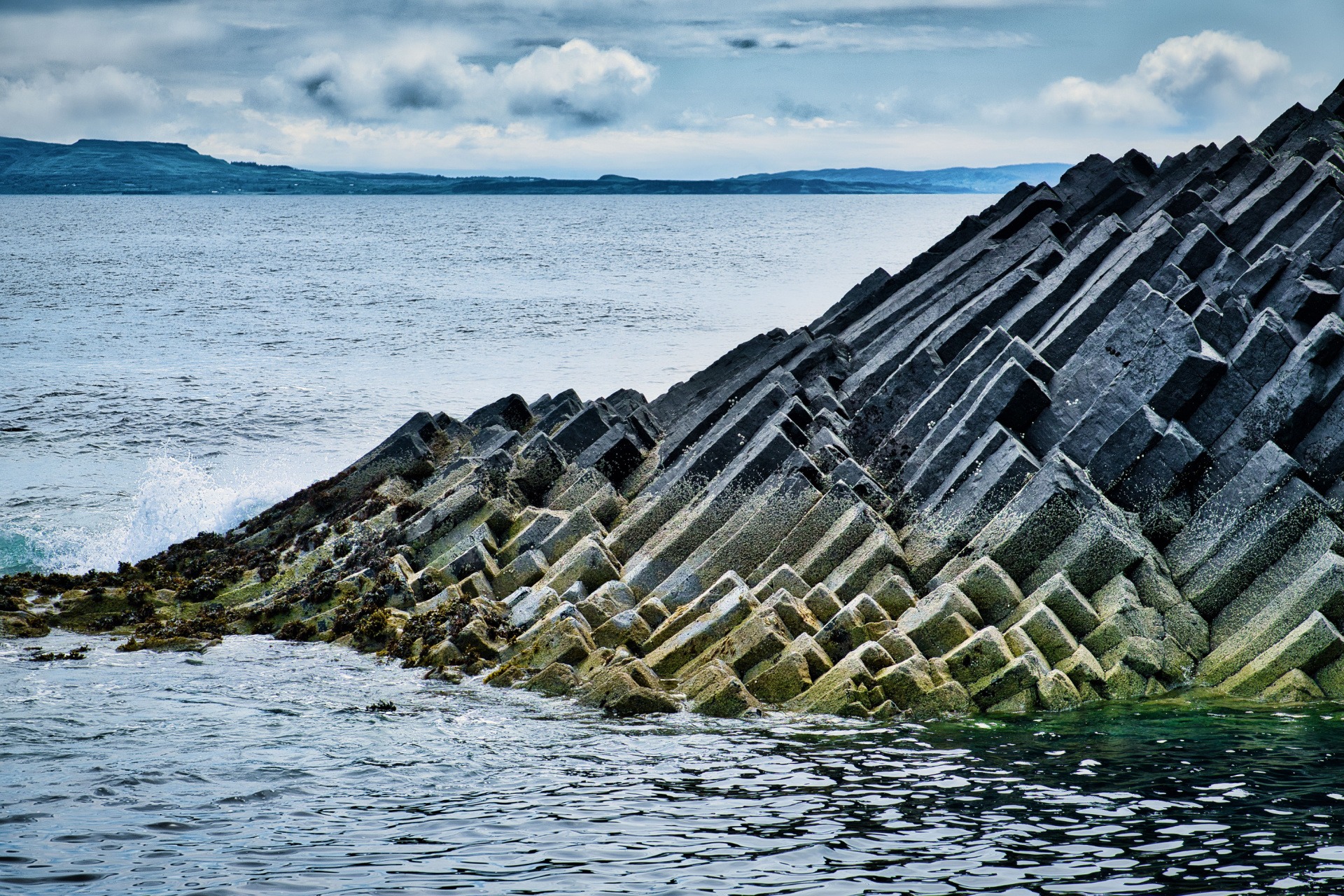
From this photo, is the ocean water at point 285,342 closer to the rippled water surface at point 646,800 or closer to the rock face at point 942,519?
the rock face at point 942,519

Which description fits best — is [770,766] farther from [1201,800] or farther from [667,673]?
[1201,800]

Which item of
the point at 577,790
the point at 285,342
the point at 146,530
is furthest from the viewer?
the point at 285,342

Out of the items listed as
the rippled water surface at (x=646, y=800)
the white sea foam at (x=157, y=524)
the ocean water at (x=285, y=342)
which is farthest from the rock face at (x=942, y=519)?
the ocean water at (x=285, y=342)

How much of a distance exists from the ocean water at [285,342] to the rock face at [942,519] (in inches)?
332

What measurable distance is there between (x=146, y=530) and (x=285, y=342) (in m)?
33.7

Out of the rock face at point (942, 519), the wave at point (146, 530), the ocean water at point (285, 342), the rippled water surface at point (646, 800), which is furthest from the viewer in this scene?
the ocean water at point (285, 342)

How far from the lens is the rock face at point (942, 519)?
12.6 metres

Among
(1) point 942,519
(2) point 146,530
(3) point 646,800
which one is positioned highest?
(1) point 942,519

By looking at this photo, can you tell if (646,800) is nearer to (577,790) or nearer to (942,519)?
(577,790)

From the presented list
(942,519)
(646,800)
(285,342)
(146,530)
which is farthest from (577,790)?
(285,342)

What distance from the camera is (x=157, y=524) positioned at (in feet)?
78.4

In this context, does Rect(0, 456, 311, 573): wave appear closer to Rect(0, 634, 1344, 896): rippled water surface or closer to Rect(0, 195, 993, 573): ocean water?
Rect(0, 195, 993, 573): ocean water

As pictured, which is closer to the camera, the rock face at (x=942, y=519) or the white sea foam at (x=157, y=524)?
the rock face at (x=942, y=519)

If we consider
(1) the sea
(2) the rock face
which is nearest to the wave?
(1) the sea
